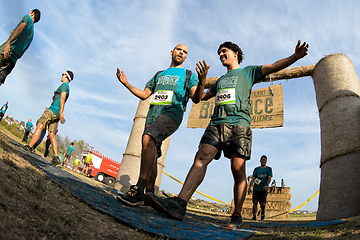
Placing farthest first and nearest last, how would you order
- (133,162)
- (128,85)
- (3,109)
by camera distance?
1. (3,109)
2. (133,162)
3. (128,85)

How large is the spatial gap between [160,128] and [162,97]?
523mm

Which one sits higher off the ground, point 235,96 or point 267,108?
point 267,108

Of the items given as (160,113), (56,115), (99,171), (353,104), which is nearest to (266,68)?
(160,113)

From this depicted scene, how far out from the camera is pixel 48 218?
4.17 ft

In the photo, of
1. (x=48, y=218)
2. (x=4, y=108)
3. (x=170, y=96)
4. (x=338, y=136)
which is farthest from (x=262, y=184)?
(x=4, y=108)

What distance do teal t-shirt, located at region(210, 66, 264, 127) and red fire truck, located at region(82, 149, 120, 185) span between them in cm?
1288

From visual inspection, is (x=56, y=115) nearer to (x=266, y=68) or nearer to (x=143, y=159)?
(x=143, y=159)

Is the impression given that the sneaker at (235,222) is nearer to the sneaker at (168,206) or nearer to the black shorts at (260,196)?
the sneaker at (168,206)

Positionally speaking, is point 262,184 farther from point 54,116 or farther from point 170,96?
point 54,116

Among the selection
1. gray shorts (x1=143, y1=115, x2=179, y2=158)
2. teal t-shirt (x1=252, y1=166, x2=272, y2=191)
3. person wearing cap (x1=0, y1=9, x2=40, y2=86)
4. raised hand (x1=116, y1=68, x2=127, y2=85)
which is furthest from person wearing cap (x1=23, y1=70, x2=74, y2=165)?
teal t-shirt (x1=252, y1=166, x2=272, y2=191)

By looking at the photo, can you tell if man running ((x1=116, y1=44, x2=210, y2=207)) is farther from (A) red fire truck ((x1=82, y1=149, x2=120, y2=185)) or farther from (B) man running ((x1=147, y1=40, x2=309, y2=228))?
(A) red fire truck ((x1=82, y1=149, x2=120, y2=185))

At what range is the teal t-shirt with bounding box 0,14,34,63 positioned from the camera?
3902mm

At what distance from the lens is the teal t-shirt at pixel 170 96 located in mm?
3021

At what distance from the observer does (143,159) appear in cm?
270
